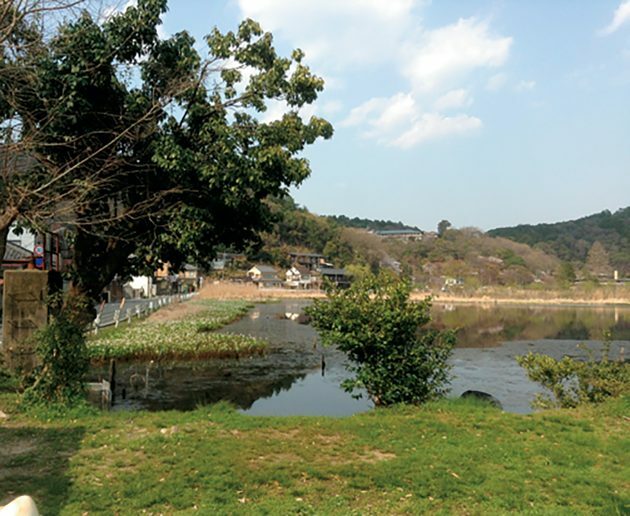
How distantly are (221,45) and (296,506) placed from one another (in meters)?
7.19

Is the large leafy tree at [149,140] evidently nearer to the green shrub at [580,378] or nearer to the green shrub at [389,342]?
the green shrub at [389,342]

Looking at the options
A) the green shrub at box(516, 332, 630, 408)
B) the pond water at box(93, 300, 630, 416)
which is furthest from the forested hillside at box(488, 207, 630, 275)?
the green shrub at box(516, 332, 630, 408)

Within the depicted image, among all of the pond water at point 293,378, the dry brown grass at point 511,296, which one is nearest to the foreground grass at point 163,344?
the pond water at point 293,378

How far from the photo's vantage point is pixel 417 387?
919 cm

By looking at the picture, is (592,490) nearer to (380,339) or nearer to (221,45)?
(380,339)

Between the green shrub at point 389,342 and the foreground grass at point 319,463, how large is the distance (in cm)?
104

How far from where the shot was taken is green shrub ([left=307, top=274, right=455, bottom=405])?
904 cm

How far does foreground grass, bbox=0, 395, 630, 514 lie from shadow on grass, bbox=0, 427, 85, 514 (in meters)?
0.02

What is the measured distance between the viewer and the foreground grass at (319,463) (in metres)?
4.77

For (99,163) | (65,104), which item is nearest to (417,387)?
(99,163)

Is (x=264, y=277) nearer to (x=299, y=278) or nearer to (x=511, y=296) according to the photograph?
(x=299, y=278)

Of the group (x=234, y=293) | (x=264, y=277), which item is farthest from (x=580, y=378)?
(x=264, y=277)

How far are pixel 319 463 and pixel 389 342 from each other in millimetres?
3536

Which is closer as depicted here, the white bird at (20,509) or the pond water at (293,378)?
the white bird at (20,509)
